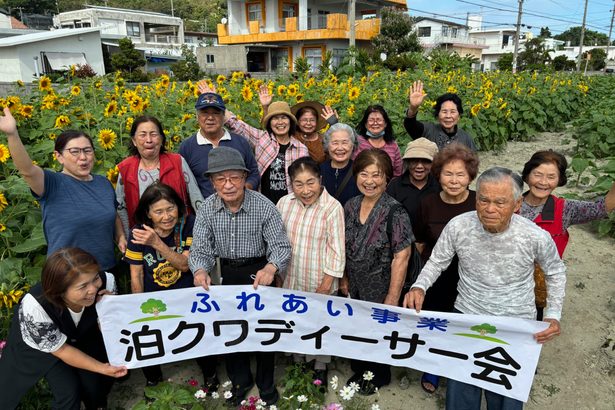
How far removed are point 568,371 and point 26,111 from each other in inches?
196

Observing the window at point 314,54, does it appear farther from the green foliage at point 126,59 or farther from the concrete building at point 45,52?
the concrete building at point 45,52

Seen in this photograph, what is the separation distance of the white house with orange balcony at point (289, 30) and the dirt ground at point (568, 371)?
2681cm

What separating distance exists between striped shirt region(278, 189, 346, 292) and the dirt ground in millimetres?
861

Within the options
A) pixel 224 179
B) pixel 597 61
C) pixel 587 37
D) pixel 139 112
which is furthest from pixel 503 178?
pixel 587 37

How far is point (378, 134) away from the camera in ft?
11.5

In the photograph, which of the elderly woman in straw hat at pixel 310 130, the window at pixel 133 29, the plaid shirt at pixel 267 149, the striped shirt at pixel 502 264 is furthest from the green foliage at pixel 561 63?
the striped shirt at pixel 502 264

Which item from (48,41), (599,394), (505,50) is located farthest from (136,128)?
(505,50)

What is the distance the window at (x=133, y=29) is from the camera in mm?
45344

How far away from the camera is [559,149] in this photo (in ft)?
34.2

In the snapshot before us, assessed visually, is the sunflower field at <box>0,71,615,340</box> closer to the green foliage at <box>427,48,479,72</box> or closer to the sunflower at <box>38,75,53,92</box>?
the sunflower at <box>38,75,53,92</box>

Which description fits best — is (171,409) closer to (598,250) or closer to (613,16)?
(598,250)

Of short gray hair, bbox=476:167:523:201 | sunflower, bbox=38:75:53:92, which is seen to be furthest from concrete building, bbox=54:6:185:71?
short gray hair, bbox=476:167:523:201

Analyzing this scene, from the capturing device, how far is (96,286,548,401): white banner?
2359mm

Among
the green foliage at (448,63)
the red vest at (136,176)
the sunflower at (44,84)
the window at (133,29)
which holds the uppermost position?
the window at (133,29)
